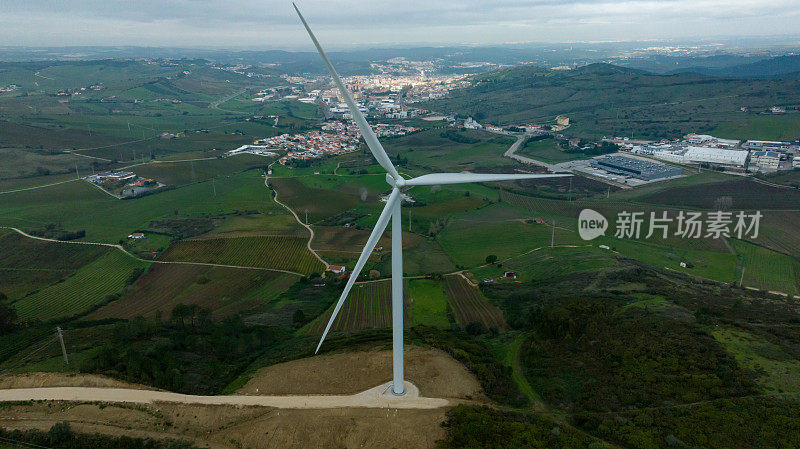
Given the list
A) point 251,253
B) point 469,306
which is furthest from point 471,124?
point 469,306

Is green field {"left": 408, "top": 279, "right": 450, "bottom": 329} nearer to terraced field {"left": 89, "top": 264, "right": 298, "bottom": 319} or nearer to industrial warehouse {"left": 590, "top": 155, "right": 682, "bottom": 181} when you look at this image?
terraced field {"left": 89, "top": 264, "right": 298, "bottom": 319}

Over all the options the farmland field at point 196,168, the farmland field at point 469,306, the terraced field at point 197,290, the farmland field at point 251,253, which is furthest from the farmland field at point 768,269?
the farmland field at point 196,168

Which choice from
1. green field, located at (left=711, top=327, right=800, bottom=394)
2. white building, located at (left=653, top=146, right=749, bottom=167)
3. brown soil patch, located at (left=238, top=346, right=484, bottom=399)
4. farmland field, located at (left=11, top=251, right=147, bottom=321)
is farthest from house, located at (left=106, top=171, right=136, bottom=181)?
white building, located at (left=653, top=146, right=749, bottom=167)

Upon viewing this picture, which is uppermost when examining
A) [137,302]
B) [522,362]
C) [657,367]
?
[657,367]

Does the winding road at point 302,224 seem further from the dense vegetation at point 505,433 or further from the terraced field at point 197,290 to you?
the dense vegetation at point 505,433

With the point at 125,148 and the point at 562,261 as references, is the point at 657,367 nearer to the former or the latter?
the point at 562,261

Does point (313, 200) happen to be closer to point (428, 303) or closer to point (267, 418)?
point (428, 303)

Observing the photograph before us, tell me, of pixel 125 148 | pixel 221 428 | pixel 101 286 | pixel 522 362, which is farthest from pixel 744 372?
pixel 125 148
